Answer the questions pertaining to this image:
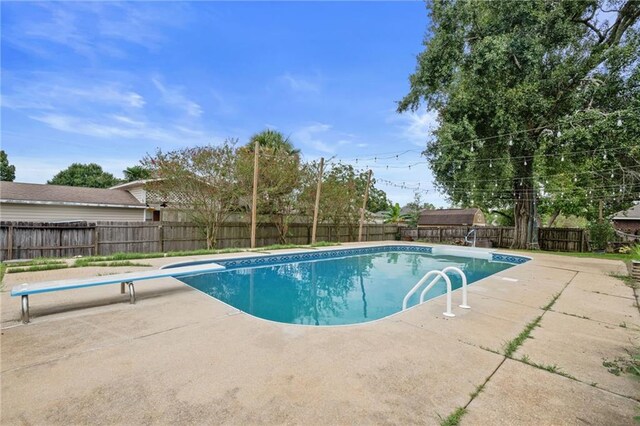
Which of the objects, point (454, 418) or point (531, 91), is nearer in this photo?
point (454, 418)

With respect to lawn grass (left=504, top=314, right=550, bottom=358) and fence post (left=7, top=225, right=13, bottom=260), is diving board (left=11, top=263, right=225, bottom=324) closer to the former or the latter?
lawn grass (left=504, top=314, right=550, bottom=358)

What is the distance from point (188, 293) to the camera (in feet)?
17.5

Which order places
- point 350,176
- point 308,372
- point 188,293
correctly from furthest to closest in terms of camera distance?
point 350,176 → point 188,293 → point 308,372

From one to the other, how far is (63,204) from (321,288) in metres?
12.1

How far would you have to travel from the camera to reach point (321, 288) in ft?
24.7

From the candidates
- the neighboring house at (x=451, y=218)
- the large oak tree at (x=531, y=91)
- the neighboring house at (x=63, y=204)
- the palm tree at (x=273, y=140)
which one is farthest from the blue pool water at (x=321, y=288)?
the neighboring house at (x=451, y=218)

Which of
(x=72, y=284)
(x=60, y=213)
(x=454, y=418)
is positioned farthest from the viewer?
(x=60, y=213)

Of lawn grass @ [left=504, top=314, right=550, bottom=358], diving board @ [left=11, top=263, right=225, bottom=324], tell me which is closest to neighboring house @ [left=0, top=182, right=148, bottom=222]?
diving board @ [left=11, top=263, right=225, bottom=324]

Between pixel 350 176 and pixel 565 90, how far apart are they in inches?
418

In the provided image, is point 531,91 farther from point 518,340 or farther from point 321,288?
point 518,340

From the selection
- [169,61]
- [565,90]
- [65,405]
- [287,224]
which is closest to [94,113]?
[169,61]

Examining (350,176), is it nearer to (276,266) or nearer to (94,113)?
(276,266)

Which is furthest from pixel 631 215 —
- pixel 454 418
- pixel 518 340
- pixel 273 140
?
pixel 454 418

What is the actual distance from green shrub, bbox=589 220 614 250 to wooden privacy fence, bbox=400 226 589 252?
39 centimetres
